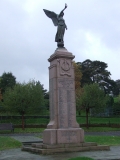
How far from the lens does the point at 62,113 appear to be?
1411 cm

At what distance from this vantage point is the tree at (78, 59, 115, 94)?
67.7m

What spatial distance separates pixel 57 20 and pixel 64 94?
457cm

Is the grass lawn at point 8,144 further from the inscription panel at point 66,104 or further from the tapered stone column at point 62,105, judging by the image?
the inscription panel at point 66,104

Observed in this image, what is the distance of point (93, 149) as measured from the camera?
13359 mm

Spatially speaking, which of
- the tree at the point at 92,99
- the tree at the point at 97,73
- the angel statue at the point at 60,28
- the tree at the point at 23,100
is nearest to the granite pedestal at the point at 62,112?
the angel statue at the point at 60,28

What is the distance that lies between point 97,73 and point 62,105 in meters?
55.0

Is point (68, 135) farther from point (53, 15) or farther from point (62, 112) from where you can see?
point (53, 15)

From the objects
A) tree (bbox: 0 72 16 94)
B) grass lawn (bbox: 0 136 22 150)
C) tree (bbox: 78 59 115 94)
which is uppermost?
tree (bbox: 78 59 115 94)

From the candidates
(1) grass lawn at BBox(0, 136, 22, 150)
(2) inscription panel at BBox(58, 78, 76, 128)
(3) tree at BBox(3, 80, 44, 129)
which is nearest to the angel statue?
(2) inscription panel at BBox(58, 78, 76, 128)

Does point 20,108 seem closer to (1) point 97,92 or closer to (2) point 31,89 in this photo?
(2) point 31,89

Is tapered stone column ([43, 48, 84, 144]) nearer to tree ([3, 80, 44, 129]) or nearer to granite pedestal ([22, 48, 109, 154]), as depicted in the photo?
granite pedestal ([22, 48, 109, 154])

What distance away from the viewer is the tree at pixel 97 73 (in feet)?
222

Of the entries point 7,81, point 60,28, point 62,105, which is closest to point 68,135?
point 62,105

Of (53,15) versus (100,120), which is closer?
(53,15)
